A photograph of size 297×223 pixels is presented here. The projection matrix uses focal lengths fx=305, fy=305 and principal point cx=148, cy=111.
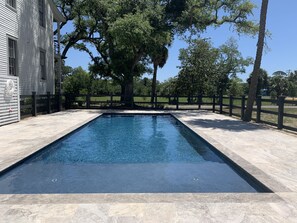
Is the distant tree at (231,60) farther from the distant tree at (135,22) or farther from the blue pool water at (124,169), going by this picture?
the blue pool water at (124,169)

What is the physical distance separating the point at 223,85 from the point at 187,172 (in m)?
36.8

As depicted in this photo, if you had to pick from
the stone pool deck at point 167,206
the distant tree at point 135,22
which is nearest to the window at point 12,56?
the distant tree at point 135,22

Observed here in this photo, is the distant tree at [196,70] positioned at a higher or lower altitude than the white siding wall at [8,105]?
higher

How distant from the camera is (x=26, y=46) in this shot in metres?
15.1

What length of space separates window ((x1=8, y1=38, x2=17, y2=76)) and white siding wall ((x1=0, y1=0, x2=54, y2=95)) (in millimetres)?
214

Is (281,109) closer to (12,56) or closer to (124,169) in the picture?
(124,169)

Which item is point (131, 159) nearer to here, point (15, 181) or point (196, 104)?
point (15, 181)

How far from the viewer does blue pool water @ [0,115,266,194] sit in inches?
190

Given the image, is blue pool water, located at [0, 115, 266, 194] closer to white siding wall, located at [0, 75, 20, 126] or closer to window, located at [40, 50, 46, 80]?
white siding wall, located at [0, 75, 20, 126]

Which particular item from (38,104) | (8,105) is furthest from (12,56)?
(8,105)

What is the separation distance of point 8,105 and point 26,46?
475cm

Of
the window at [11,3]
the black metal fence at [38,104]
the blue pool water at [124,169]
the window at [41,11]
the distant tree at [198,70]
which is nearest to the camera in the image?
the blue pool water at [124,169]

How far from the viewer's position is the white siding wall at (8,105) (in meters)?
11.0

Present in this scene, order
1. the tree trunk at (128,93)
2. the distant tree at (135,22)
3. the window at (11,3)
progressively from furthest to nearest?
1. the tree trunk at (128,93)
2. the distant tree at (135,22)
3. the window at (11,3)
